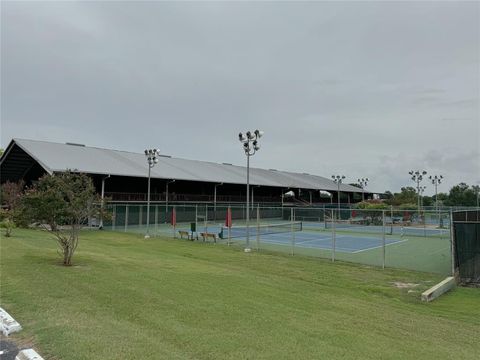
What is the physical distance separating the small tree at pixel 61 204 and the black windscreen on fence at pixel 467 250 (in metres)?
12.4

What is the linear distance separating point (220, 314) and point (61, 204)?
770cm

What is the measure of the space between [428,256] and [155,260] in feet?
43.4

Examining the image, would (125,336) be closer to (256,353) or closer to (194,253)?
(256,353)

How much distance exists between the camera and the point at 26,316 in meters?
6.45

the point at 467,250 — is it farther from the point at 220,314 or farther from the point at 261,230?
the point at 261,230

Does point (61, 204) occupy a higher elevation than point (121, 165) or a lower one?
lower

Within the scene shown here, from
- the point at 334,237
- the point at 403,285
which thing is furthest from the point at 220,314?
the point at 334,237

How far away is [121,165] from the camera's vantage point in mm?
41906

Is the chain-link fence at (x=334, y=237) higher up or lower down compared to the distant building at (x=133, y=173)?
lower down

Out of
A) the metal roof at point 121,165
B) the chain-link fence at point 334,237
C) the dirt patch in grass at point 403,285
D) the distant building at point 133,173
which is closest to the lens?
the dirt patch in grass at point 403,285

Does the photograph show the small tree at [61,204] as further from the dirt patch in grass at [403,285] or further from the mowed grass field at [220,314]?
the dirt patch in grass at [403,285]

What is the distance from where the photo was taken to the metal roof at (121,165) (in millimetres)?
36125

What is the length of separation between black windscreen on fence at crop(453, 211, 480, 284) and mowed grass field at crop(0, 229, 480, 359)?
4.21 ft

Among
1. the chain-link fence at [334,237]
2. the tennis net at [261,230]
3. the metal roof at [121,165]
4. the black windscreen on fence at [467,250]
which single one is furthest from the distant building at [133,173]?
the black windscreen on fence at [467,250]
